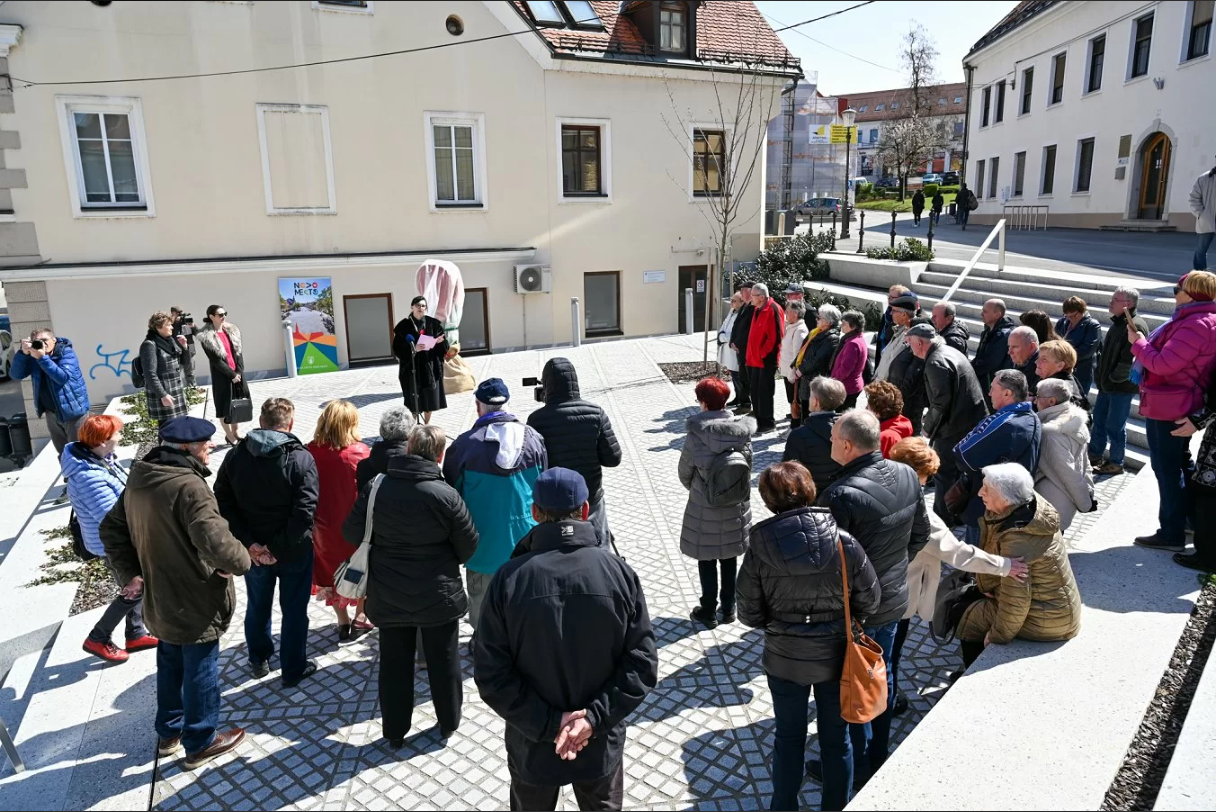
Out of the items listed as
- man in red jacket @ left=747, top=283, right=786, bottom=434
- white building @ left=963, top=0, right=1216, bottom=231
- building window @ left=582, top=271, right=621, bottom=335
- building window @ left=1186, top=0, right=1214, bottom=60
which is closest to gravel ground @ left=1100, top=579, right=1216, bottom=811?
man in red jacket @ left=747, top=283, right=786, bottom=434

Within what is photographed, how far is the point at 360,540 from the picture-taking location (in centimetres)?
430

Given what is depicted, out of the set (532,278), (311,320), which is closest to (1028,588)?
(532,278)

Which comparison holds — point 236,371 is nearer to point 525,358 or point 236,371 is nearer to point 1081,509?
point 525,358

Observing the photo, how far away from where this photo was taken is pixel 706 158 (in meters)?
19.5

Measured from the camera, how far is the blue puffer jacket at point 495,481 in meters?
4.71

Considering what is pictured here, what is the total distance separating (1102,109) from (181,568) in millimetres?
32141

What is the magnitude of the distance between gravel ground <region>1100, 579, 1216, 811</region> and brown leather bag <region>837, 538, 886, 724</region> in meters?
1.10

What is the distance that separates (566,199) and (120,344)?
9.57 m

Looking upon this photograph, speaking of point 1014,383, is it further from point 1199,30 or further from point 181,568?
point 1199,30

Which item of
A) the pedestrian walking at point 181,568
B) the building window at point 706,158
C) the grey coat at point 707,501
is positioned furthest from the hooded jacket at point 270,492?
the building window at point 706,158

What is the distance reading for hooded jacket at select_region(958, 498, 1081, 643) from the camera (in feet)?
13.6

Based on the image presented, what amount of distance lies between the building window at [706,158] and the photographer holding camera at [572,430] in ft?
48.9

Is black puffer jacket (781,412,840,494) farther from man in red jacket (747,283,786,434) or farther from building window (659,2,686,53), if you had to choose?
building window (659,2,686,53)

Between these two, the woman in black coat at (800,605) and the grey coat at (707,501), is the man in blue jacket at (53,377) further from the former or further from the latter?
the woman in black coat at (800,605)
